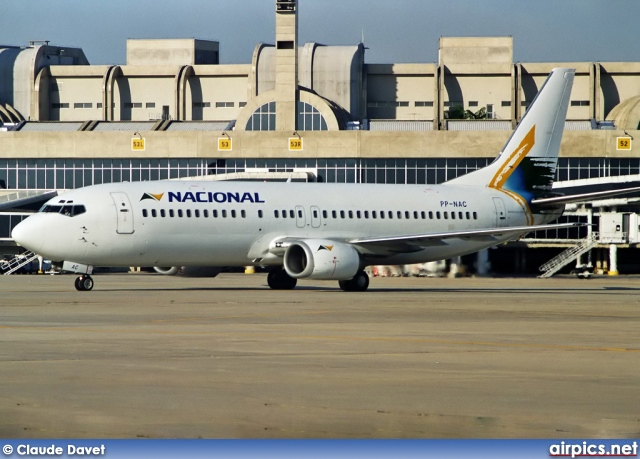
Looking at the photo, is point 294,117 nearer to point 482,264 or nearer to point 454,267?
point 482,264

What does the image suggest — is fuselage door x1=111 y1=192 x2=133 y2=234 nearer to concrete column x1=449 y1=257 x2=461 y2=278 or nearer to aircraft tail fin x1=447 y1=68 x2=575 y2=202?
aircraft tail fin x1=447 y1=68 x2=575 y2=202

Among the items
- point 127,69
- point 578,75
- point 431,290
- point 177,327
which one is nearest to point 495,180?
point 431,290

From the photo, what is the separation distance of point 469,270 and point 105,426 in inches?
2041

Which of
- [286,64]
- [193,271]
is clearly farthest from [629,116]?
[193,271]

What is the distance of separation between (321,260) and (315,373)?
26.0 metres

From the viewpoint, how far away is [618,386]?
570 inches

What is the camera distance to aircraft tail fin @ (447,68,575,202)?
50.5 meters

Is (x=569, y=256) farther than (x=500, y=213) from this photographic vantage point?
Yes

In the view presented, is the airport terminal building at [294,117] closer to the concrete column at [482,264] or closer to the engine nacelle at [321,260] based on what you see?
the concrete column at [482,264]

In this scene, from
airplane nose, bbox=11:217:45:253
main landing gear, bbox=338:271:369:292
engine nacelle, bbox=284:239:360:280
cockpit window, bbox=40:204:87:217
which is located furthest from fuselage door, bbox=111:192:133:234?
main landing gear, bbox=338:271:369:292

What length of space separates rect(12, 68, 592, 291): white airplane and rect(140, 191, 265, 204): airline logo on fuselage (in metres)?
0.05

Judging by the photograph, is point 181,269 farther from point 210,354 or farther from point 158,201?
point 210,354

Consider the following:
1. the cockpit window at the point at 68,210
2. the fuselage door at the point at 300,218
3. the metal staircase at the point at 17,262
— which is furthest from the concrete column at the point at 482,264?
the metal staircase at the point at 17,262

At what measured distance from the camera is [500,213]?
162 ft
